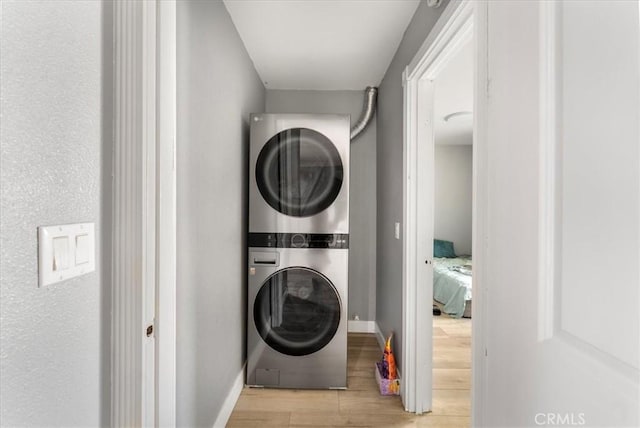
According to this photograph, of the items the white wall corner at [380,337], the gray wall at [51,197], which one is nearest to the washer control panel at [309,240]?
the white wall corner at [380,337]

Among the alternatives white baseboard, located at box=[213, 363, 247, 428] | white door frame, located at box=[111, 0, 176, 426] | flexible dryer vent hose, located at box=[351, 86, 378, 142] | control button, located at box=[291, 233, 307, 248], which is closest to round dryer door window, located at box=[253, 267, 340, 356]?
control button, located at box=[291, 233, 307, 248]

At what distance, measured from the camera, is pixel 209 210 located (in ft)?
5.47

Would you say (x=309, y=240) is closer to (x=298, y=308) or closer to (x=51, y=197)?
(x=298, y=308)

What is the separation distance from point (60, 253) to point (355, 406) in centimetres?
198

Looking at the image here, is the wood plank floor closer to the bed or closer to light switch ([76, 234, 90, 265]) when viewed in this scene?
the bed

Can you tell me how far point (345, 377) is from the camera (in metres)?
2.28

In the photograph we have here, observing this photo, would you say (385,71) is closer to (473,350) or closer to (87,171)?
(473,350)

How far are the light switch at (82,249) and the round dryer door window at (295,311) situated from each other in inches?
62.1

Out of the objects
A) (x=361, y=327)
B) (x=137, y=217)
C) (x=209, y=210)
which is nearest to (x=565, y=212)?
(x=137, y=217)

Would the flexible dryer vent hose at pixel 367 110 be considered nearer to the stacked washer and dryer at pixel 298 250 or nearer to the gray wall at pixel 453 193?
the stacked washer and dryer at pixel 298 250

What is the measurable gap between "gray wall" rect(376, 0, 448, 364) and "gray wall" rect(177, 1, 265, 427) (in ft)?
3.70

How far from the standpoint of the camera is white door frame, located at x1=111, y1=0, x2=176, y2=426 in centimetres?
84

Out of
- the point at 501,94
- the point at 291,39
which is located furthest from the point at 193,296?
the point at 291,39

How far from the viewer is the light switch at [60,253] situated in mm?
673
